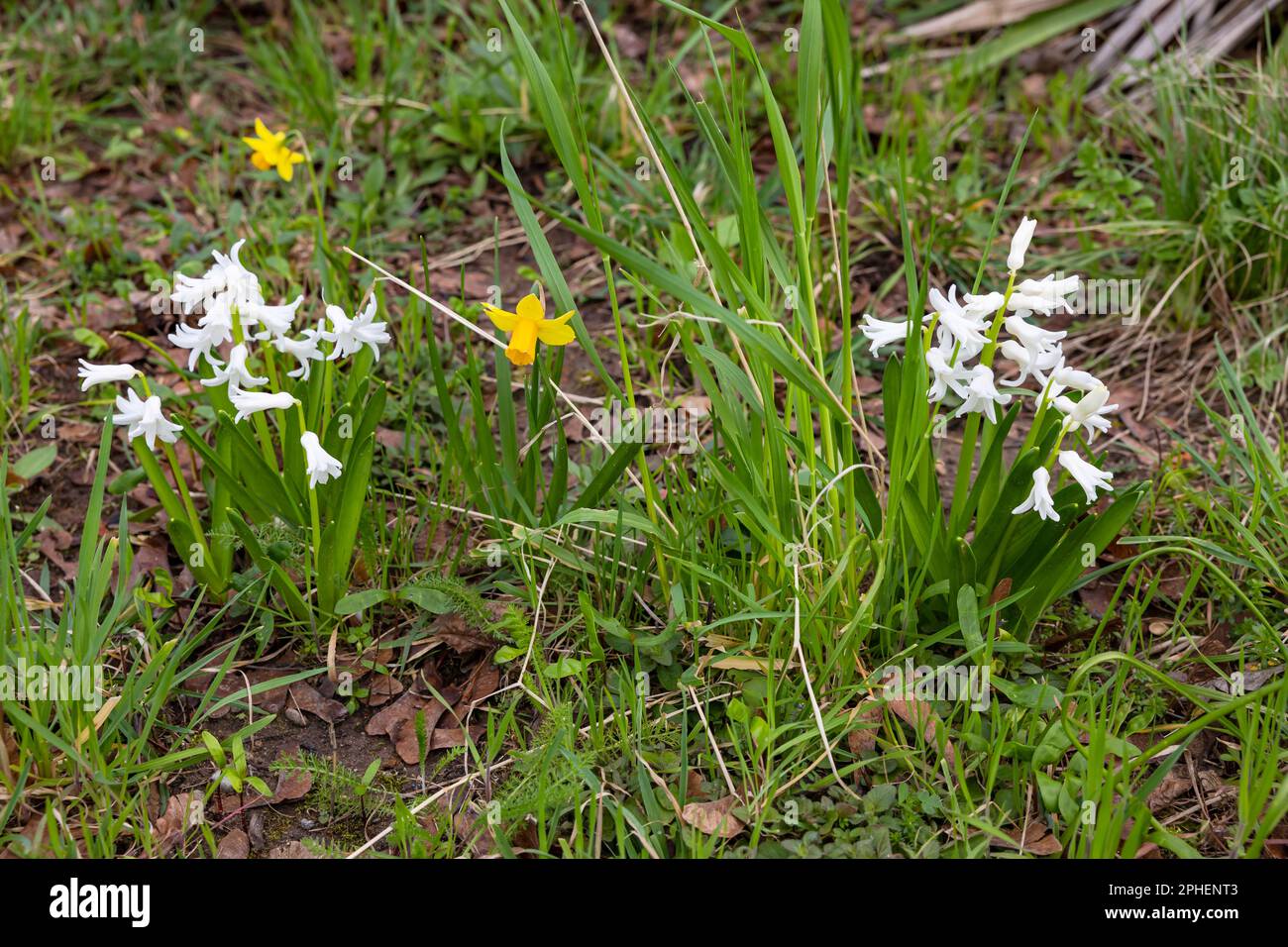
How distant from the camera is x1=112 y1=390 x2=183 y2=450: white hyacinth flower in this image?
188cm

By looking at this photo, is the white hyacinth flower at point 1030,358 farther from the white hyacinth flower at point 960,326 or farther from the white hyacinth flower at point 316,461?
the white hyacinth flower at point 316,461

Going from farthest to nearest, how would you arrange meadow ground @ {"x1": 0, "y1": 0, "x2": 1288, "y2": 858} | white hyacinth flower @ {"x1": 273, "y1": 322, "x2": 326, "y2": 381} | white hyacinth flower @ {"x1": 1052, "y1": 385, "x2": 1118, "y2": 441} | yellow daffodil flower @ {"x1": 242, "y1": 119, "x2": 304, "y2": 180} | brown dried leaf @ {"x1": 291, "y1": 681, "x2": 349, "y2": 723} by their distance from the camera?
yellow daffodil flower @ {"x1": 242, "y1": 119, "x2": 304, "y2": 180}
brown dried leaf @ {"x1": 291, "y1": 681, "x2": 349, "y2": 723}
white hyacinth flower @ {"x1": 273, "y1": 322, "x2": 326, "y2": 381}
meadow ground @ {"x1": 0, "y1": 0, "x2": 1288, "y2": 858}
white hyacinth flower @ {"x1": 1052, "y1": 385, "x2": 1118, "y2": 441}

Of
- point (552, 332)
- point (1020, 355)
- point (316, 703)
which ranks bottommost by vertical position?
point (316, 703)

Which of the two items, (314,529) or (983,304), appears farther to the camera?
(314,529)

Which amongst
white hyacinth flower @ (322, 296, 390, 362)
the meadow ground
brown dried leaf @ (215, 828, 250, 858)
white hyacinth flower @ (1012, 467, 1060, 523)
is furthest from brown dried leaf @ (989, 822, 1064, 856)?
white hyacinth flower @ (322, 296, 390, 362)

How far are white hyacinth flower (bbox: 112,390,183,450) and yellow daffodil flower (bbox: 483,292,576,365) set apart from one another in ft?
1.87

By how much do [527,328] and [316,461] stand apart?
1.36 ft

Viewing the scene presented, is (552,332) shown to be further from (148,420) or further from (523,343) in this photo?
(148,420)

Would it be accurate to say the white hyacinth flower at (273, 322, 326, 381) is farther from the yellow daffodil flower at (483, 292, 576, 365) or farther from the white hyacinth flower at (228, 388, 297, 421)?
the yellow daffodil flower at (483, 292, 576, 365)

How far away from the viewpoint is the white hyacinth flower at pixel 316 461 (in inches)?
74.4

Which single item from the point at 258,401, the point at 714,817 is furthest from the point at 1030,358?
the point at 258,401

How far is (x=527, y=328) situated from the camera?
1.87m

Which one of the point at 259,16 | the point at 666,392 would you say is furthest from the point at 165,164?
the point at 666,392

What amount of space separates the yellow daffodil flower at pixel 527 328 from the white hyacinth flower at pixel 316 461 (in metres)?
0.35
